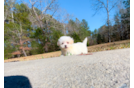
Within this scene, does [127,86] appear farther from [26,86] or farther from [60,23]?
[60,23]

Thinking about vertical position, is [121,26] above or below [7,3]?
below

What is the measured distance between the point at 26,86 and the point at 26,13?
39.7ft

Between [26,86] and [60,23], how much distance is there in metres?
10.6

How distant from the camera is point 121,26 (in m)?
11.2

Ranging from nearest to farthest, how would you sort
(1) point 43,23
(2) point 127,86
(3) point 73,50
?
(2) point 127,86
(3) point 73,50
(1) point 43,23

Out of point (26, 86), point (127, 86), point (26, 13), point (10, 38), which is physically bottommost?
point (26, 86)
